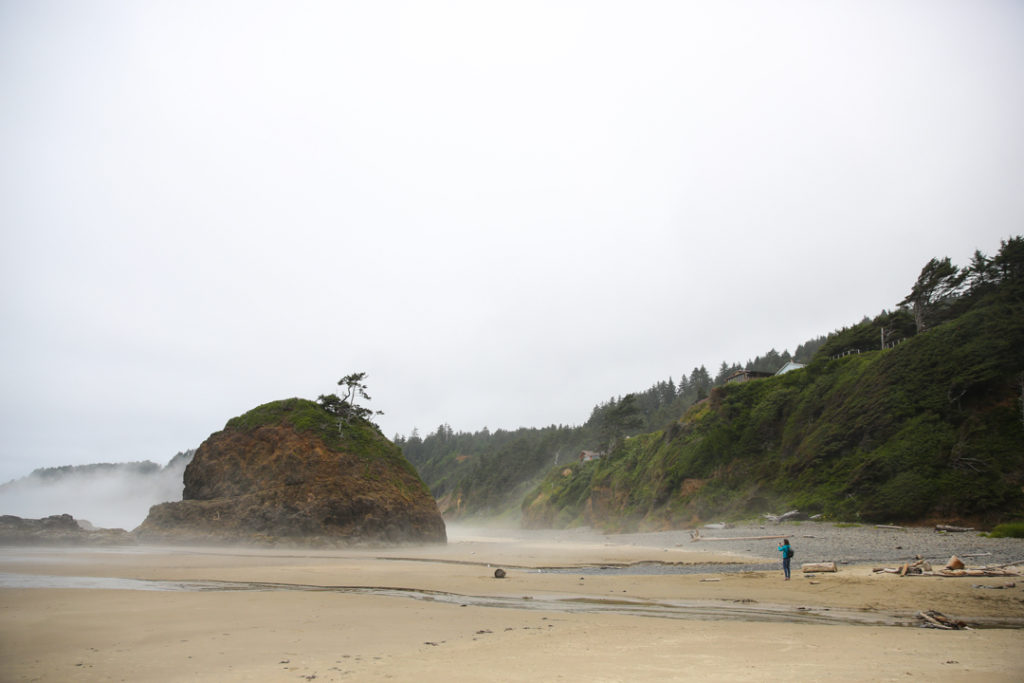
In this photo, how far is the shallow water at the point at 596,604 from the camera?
1027 cm

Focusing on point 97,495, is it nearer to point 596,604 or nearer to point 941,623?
point 596,604

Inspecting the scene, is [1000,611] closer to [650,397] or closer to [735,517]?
[735,517]

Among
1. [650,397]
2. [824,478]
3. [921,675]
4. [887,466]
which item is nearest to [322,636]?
[921,675]

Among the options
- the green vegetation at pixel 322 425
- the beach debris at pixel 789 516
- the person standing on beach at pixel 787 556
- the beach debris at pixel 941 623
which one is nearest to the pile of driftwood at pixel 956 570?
the person standing on beach at pixel 787 556

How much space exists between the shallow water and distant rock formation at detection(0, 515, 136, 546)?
19.7 metres

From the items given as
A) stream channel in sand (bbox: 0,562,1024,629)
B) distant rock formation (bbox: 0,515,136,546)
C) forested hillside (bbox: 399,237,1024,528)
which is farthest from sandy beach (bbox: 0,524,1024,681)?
distant rock formation (bbox: 0,515,136,546)

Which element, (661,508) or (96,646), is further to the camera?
(661,508)

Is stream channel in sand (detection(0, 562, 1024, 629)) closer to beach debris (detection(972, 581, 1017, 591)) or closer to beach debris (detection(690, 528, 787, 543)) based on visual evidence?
beach debris (detection(972, 581, 1017, 591))

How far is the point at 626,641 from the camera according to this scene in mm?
8312

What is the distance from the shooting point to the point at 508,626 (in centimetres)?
973

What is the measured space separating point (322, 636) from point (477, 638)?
2729 millimetres

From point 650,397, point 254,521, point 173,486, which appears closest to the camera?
point 254,521

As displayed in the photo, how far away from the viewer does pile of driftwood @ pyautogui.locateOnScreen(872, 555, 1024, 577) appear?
1338 centimetres

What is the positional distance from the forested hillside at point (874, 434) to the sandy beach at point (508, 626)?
1104 centimetres
